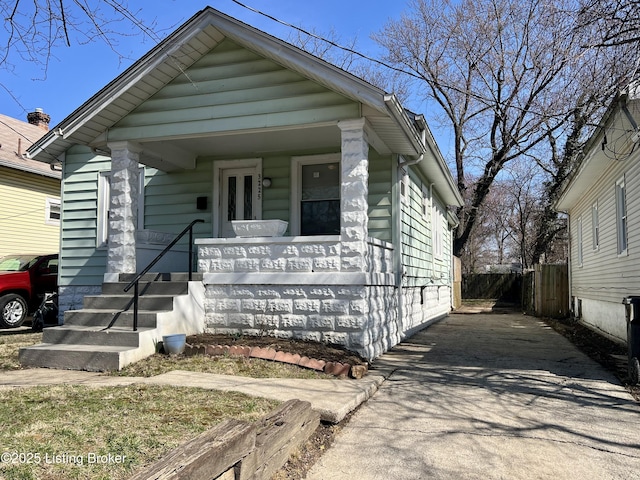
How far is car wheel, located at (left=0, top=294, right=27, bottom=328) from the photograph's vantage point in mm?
11227

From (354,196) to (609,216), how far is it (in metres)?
6.77

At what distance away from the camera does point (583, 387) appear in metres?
5.80

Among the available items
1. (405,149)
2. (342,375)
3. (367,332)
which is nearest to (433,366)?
(367,332)

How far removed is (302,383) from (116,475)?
2944mm

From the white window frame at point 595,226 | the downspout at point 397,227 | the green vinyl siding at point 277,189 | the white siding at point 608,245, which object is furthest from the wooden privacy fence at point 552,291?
the green vinyl siding at point 277,189

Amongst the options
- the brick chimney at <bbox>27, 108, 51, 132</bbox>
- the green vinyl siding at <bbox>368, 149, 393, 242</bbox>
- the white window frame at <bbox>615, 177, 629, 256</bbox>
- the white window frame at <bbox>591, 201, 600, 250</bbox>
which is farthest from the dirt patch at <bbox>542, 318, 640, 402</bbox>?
the brick chimney at <bbox>27, 108, 51, 132</bbox>

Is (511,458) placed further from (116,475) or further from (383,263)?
(383,263)

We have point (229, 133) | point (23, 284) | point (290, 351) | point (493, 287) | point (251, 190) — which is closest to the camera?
point (290, 351)

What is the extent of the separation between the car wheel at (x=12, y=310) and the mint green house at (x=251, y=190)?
351cm

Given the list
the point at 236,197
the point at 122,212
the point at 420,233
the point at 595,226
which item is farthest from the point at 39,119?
the point at 595,226

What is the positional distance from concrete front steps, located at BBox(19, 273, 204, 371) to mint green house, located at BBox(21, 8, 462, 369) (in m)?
0.02

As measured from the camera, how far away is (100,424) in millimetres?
3518

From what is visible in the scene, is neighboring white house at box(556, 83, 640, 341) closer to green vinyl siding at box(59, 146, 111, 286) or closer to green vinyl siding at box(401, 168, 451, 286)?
green vinyl siding at box(401, 168, 451, 286)

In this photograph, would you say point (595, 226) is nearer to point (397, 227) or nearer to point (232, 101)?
point (397, 227)
